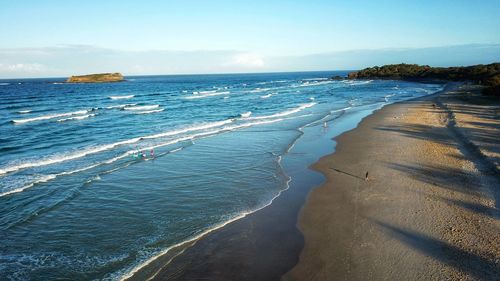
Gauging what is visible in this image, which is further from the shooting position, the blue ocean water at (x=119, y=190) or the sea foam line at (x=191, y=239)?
the blue ocean water at (x=119, y=190)

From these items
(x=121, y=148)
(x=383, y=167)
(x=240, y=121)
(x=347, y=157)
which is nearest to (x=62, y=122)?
(x=121, y=148)

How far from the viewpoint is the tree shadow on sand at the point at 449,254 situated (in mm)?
7969

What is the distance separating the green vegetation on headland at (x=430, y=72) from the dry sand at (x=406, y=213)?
58168 millimetres

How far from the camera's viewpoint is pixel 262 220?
11.1m

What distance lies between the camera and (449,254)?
8734 mm

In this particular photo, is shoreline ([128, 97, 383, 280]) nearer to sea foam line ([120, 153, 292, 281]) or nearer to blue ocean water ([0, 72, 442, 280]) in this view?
sea foam line ([120, 153, 292, 281])

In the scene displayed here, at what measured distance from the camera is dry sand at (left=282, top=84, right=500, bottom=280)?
327 inches

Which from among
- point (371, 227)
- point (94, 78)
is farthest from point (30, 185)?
point (94, 78)

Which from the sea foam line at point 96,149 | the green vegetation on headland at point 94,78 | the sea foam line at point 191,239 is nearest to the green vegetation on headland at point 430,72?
the sea foam line at point 96,149

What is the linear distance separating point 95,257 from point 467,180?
13282mm

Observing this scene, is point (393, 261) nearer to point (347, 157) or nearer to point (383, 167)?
point (383, 167)

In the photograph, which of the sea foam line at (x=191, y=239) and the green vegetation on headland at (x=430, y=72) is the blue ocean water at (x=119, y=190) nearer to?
the sea foam line at (x=191, y=239)

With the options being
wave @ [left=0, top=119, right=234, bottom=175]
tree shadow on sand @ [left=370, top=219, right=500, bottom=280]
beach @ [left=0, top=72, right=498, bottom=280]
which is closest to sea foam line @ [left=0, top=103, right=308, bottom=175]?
wave @ [left=0, top=119, right=234, bottom=175]

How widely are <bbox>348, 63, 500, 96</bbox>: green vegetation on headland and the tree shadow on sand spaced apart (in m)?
67.1
